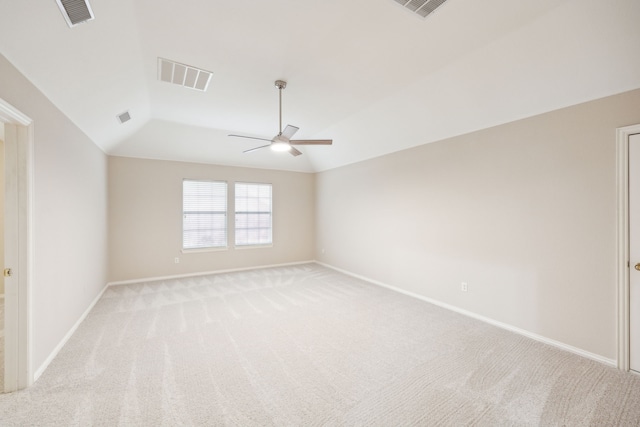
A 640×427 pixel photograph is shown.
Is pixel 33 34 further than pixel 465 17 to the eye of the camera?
No

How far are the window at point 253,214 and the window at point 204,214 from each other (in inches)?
13.7

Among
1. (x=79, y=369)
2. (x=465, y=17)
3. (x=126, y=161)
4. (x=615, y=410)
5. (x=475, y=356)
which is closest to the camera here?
(x=615, y=410)

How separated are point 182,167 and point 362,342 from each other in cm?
506

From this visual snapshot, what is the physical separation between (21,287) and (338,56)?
3.50 m

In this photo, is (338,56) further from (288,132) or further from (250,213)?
(250,213)

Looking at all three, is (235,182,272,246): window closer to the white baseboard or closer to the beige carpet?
the beige carpet

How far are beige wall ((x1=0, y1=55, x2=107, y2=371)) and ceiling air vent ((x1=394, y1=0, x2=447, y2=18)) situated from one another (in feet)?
9.60

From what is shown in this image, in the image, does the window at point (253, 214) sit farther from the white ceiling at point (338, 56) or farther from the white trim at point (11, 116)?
the white trim at point (11, 116)

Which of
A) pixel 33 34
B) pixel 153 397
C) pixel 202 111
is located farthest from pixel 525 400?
pixel 202 111

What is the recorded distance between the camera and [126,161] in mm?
5176

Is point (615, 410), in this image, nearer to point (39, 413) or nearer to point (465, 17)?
point (465, 17)

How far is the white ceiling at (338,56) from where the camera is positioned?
204 centimetres

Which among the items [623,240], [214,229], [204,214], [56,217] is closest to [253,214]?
[214,229]

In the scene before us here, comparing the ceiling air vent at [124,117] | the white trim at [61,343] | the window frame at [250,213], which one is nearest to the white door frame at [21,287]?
the white trim at [61,343]
